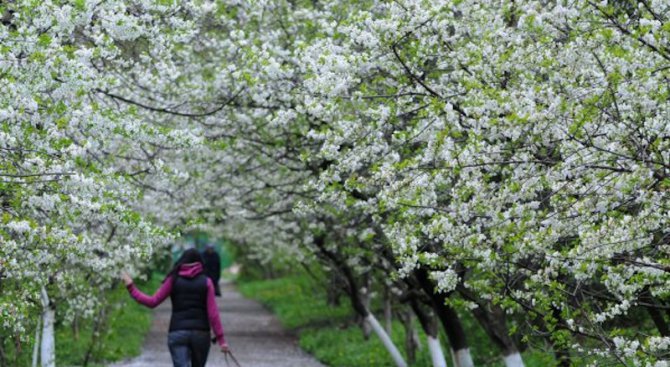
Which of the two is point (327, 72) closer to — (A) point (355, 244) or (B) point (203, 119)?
(B) point (203, 119)

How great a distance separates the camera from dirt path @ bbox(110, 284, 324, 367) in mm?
19219

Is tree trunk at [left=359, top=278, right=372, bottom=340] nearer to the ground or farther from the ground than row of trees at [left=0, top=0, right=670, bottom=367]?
farther from the ground

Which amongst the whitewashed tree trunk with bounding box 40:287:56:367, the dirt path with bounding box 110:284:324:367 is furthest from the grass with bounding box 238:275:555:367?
the whitewashed tree trunk with bounding box 40:287:56:367

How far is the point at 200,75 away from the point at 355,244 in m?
3.72

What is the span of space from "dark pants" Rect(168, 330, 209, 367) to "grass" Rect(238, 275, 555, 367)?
3293mm

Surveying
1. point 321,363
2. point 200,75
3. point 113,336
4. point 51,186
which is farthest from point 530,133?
point 113,336

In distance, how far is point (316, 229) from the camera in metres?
16.6

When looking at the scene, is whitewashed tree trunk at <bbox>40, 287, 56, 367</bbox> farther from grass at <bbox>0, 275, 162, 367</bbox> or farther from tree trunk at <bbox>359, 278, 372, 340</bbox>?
tree trunk at <bbox>359, 278, 372, 340</bbox>

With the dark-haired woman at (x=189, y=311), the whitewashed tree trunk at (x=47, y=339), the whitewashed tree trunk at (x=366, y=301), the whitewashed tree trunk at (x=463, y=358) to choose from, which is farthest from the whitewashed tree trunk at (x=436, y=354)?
the whitewashed tree trunk at (x=47, y=339)

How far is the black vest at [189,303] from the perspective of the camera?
10695 millimetres

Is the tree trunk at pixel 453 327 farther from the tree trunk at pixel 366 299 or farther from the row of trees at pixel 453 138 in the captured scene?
the tree trunk at pixel 366 299

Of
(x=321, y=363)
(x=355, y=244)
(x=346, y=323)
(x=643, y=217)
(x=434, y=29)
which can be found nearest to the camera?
(x=643, y=217)

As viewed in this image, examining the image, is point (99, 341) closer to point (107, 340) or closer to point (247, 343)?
point (107, 340)

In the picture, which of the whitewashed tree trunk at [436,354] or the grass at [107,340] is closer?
the whitewashed tree trunk at [436,354]
